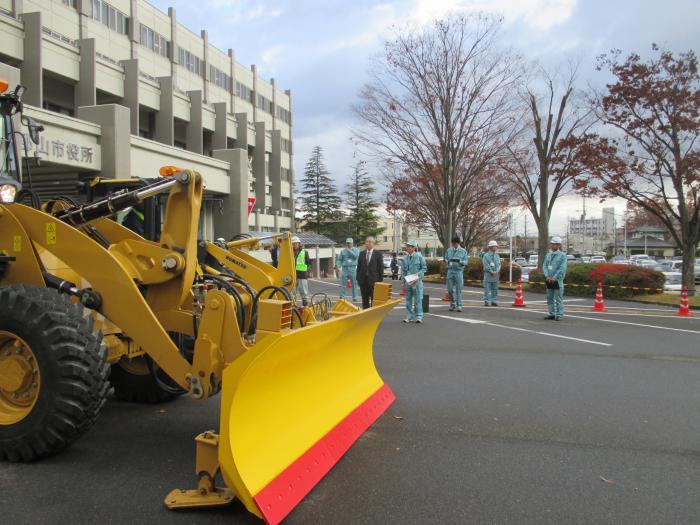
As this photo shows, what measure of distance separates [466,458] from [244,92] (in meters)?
57.1

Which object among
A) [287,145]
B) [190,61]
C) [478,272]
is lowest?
[478,272]

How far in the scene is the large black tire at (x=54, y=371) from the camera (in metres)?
3.64

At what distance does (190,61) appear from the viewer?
4669 cm

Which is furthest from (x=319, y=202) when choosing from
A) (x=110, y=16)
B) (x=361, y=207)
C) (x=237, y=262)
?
(x=237, y=262)

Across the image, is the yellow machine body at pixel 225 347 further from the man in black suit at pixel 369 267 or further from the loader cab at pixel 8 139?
the man in black suit at pixel 369 267

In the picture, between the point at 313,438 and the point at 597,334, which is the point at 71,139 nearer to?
the point at 597,334

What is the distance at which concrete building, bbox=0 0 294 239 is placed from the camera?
23625mm

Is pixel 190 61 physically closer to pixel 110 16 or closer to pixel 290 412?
pixel 110 16

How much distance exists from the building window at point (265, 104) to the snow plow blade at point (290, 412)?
193ft

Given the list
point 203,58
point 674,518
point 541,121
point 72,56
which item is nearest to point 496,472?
point 674,518

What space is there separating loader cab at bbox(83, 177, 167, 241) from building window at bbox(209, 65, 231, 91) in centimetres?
4743

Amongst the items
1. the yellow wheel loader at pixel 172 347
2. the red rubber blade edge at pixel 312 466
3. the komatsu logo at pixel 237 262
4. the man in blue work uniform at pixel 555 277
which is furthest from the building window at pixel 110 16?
the red rubber blade edge at pixel 312 466

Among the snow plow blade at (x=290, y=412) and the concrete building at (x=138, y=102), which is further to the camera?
the concrete building at (x=138, y=102)

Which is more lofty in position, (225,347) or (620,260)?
(620,260)
